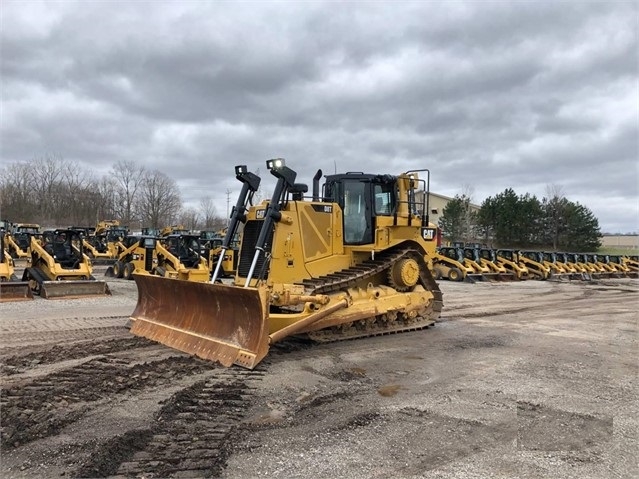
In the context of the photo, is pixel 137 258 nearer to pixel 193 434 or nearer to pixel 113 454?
pixel 193 434

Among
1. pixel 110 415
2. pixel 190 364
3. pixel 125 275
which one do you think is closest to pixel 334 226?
pixel 190 364

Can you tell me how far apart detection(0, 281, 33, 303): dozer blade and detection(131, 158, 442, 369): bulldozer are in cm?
614

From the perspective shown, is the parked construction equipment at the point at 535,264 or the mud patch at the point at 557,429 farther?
the parked construction equipment at the point at 535,264

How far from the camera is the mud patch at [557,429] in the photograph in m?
4.47

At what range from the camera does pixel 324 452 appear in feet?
13.8

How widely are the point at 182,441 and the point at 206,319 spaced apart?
3.24 meters

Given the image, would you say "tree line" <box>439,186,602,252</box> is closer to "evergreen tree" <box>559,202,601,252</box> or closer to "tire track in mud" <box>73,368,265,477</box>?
"evergreen tree" <box>559,202,601,252</box>

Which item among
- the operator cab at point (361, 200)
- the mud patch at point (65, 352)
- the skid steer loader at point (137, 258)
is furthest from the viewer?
the skid steer loader at point (137, 258)

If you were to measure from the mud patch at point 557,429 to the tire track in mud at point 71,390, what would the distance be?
3.76m

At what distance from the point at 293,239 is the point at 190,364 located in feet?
8.91

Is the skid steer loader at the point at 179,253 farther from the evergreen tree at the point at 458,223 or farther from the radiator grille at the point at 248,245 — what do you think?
the evergreen tree at the point at 458,223

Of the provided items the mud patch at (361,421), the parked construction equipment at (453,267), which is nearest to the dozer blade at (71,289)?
the mud patch at (361,421)

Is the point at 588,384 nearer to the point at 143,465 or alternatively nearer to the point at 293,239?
the point at 293,239

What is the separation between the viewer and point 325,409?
5234mm
